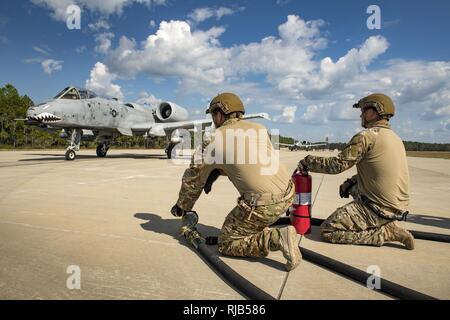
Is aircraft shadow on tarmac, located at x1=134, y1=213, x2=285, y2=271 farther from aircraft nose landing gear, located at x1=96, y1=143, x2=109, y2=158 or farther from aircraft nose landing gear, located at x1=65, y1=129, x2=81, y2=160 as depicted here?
aircraft nose landing gear, located at x1=96, y1=143, x2=109, y2=158

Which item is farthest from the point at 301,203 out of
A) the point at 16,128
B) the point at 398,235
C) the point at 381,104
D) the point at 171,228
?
the point at 16,128

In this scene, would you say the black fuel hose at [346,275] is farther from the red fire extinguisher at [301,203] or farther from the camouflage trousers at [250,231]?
the red fire extinguisher at [301,203]

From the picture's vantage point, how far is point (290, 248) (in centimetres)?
270

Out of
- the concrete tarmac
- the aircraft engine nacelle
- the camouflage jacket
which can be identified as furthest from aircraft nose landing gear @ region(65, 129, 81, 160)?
the camouflage jacket

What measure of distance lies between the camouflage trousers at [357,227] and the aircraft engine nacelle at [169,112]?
18.1m

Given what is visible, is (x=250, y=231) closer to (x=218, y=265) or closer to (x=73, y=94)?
(x=218, y=265)

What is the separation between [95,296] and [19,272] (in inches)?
33.4

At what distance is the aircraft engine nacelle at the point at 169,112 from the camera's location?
2084cm

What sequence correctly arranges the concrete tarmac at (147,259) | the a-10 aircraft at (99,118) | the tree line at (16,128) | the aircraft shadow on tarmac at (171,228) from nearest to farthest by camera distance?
the concrete tarmac at (147,259) → the aircraft shadow on tarmac at (171,228) → the a-10 aircraft at (99,118) → the tree line at (16,128)

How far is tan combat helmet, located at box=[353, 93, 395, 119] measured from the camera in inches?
138

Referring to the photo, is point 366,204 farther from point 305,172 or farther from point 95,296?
point 95,296

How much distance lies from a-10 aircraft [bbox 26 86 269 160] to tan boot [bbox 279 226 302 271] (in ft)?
44.4

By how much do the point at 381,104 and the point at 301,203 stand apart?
4.66 feet

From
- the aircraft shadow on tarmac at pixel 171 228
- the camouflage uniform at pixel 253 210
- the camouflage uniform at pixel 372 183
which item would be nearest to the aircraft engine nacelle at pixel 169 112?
the aircraft shadow on tarmac at pixel 171 228
